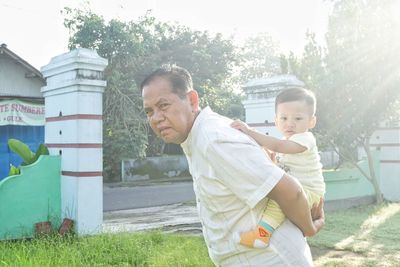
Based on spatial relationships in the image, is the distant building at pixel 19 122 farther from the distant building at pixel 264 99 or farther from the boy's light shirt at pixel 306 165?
the boy's light shirt at pixel 306 165

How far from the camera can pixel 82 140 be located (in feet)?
21.0

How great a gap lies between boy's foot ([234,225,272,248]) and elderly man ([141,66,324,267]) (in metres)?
0.03

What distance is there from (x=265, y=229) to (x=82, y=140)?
5.02 meters

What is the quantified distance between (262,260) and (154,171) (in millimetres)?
17377

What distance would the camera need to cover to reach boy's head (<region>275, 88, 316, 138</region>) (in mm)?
2471

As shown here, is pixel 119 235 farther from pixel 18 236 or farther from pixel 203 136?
pixel 203 136

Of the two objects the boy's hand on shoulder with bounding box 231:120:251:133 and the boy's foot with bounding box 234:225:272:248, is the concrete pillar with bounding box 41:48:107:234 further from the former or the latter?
the boy's foot with bounding box 234:225:272:248

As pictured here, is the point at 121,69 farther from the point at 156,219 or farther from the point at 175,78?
the point at 175,78

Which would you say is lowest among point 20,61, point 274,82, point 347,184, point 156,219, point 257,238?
point 156,219

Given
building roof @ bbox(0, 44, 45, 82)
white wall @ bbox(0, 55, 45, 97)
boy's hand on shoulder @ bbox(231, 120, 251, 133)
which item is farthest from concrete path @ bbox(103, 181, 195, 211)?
boy's hand on shoulder @ bbox(231, 120, 251, 133)

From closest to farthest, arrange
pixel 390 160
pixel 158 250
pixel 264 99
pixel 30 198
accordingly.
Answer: pixel 158 250, pixel 30 198, pixel 264 99, pixel 390 160

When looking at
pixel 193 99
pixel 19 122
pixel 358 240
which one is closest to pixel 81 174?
pixel 358 240

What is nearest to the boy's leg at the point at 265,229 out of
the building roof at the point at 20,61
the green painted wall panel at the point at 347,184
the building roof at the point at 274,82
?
the building roof at the point at 274,82

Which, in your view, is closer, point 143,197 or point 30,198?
point 30,198
